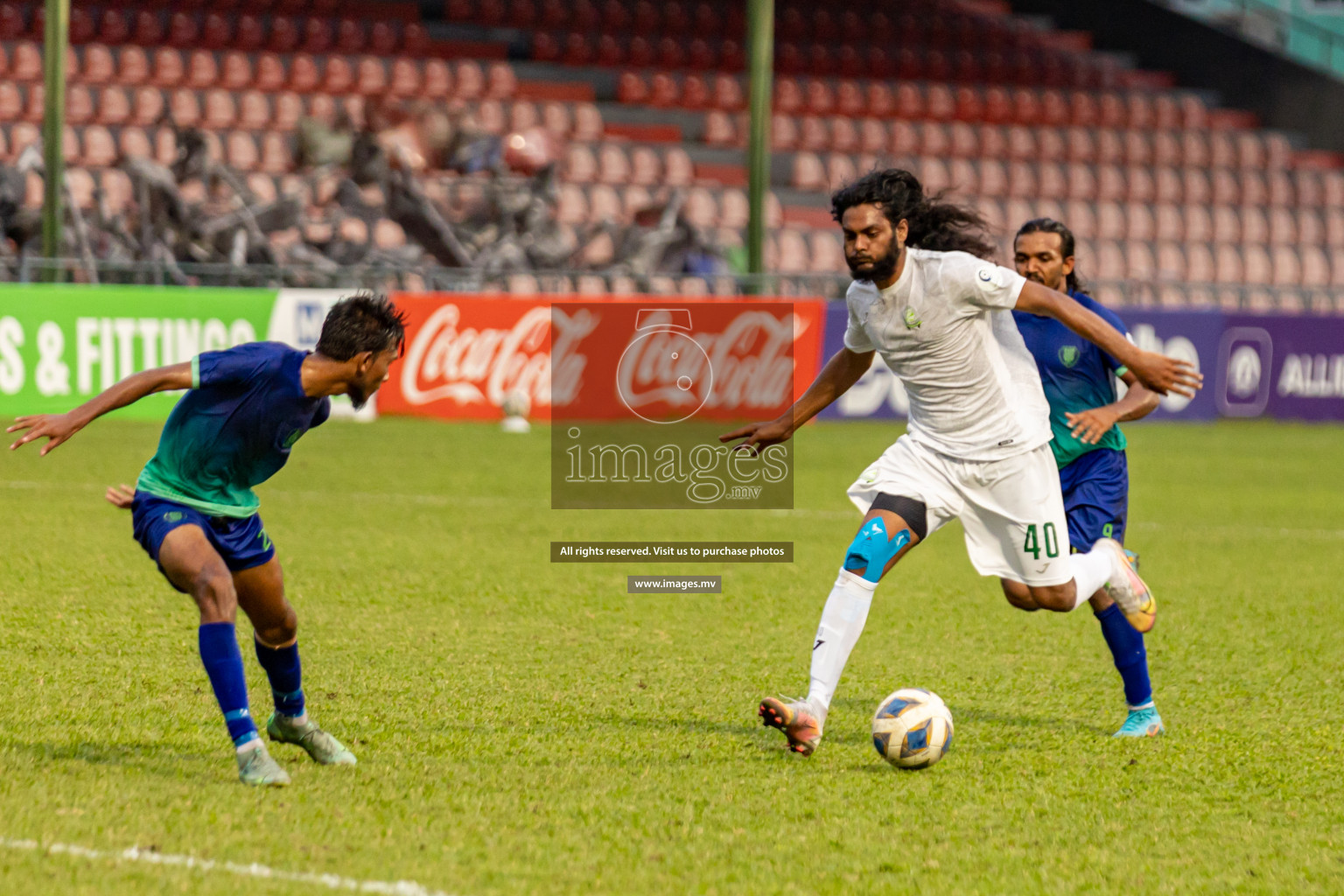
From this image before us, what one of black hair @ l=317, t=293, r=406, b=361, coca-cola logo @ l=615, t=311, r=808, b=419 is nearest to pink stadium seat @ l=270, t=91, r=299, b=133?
coca-cola logo @ l=615, t=311, r=808, b=419

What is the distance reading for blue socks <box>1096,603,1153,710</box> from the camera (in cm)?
591

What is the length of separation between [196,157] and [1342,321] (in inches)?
565

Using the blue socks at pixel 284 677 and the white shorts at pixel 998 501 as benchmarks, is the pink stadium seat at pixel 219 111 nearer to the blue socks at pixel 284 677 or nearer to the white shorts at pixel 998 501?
the blue socks at pixel 284 677

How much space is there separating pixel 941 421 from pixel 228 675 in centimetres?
241

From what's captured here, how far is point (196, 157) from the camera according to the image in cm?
2106

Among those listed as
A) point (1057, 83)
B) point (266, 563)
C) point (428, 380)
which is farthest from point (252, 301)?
point (1057, 83)

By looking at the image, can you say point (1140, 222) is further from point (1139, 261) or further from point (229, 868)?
point (229, 868)

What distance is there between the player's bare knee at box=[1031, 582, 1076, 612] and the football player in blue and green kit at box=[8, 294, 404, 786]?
2251mm

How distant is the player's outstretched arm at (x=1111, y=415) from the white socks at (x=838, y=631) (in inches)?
33.8

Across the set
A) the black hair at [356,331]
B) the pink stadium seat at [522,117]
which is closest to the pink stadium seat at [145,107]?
the pink stadium seat at [522,117]

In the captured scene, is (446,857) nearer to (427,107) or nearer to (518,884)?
(518,884)

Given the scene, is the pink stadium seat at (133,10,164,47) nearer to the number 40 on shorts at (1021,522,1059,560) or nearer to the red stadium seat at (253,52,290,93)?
the red stadium seat at (253,52,290,93)

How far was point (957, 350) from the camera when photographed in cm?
543

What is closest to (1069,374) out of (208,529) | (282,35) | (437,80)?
(208,529)
